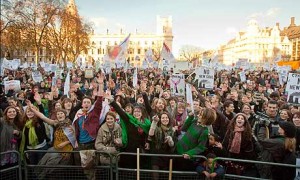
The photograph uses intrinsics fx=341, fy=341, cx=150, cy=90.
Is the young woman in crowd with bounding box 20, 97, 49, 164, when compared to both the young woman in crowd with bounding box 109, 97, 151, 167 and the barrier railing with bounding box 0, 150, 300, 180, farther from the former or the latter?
the young woman in crowd with bounding box 109, 97, 151, 167

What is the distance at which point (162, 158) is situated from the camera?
5.41 m

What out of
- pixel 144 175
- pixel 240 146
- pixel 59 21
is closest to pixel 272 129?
pixel 240 146

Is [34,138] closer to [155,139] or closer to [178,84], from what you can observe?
[155,139]

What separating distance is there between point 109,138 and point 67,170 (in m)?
0.89

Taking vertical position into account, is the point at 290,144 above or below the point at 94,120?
below

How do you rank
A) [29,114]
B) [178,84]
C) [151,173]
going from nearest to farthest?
[151,173] < [29,114] < [178,84]

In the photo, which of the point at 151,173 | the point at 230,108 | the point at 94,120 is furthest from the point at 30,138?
the point at 230,108

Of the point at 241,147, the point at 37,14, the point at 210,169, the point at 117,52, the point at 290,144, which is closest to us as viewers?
the point at 290,144

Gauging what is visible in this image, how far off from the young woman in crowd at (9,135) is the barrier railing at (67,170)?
0.30m

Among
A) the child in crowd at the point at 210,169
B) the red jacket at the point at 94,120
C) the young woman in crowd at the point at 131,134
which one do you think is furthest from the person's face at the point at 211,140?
the red jacket at the point at 94,120

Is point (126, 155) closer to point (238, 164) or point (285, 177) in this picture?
point (238, 164)

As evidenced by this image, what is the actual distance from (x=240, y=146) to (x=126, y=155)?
180cm

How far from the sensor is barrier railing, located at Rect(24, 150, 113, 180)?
5395mm

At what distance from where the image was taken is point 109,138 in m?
5.48
